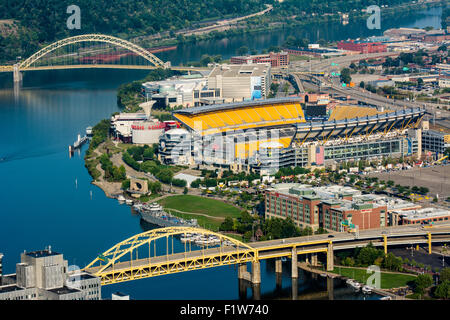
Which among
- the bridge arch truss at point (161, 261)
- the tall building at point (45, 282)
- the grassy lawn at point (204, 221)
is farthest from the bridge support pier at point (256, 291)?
the grassy lawn at point (204, 221)

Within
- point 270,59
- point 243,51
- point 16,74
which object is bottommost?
point 16,74

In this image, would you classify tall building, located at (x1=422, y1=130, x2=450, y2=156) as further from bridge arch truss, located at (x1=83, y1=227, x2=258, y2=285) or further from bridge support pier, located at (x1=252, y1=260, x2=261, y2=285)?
bridge support pier, located at (x1=252, y1=260, x2=261, y2=285)

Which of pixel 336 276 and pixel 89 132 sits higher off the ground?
pixel 89 132

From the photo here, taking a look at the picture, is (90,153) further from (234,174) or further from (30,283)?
(30,283)

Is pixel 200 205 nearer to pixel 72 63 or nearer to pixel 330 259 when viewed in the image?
Result: pixel 330 259

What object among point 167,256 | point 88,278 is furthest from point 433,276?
point 88,278

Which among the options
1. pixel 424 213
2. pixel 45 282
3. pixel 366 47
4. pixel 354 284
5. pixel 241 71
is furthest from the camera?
pixel 366 47

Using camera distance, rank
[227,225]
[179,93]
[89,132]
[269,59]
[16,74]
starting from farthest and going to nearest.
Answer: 1. [16,74]
2. [269,59]
3. [179,93]
4. [89,132]
5. [227,225]

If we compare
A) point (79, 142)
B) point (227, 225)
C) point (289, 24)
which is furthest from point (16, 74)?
point (227, 225)
